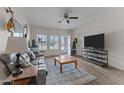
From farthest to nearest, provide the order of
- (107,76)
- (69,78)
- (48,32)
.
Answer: (48,32) < (107,76) < (69,78)

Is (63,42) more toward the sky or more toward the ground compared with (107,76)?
more toward the sky

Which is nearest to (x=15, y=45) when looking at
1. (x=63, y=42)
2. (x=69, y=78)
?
(x=69, y=78)

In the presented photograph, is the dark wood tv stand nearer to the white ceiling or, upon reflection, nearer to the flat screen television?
the flat screen television

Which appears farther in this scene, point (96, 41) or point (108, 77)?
point (96, 41)

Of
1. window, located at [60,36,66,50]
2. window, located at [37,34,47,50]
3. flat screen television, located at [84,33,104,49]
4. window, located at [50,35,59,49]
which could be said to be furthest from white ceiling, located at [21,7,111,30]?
window, located at [60,36,66,50]

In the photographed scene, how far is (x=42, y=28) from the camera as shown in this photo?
7859 mm

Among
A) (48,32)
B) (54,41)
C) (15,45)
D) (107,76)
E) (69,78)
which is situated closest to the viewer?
(15,45)

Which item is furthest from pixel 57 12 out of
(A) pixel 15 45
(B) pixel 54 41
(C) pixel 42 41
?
(B) pixel 54 41

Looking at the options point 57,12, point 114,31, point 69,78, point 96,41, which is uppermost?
point 57,12

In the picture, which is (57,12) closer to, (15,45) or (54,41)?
(15,45)

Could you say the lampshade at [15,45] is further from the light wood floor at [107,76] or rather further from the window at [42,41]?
the window at [42,41]

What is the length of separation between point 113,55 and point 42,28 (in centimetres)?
Result: 544

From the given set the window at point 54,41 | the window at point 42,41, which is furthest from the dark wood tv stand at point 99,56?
the window at point 42,41

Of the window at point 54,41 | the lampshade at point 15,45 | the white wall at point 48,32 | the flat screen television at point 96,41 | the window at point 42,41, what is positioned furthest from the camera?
the window at point 54,41
